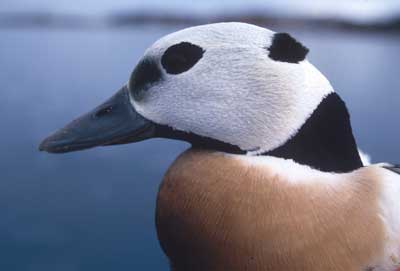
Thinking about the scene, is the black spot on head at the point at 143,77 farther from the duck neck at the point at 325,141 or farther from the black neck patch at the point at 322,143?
the duck neck at the point at 325,141

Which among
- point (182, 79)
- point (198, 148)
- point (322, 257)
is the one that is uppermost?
point (182, 79)

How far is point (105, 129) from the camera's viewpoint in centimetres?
96

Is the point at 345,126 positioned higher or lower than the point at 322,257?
higher

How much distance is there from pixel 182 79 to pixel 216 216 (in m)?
0.23

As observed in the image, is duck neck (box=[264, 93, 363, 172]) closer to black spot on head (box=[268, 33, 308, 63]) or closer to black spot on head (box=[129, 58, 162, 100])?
black spot on head (box=[268, 33, 308, 63])

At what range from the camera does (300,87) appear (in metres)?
0.81

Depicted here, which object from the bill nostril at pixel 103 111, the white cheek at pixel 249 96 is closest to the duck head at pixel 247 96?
the white cheek at pixel 249 96

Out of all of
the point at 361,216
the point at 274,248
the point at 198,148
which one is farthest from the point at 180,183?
the point at 361,216

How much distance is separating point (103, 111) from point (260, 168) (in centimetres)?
35

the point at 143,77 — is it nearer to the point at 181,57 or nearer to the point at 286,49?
the point at 181,57

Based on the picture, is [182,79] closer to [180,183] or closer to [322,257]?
[180,183]

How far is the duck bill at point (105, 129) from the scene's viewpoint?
0.93 meters

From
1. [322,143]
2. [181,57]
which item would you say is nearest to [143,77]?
[181,57]

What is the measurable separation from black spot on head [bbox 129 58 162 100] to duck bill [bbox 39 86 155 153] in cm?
3
